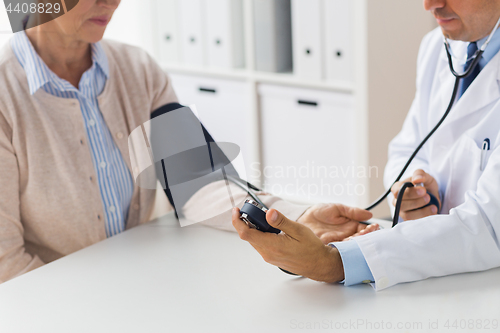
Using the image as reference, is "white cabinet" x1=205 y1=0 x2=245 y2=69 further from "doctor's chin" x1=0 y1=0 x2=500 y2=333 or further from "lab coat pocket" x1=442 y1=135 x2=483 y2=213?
"lab coat pocket" x1=442 y1=135 x2=483 y2=213

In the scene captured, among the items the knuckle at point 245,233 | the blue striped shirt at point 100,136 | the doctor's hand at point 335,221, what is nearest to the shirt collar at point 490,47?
the doctor's hand at point 335,221

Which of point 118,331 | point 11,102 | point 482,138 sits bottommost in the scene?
point 118,331

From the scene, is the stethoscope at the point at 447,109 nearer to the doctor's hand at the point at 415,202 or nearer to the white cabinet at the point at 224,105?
the doctor's hand at the point at 415,202

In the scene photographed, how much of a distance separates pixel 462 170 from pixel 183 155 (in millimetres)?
607

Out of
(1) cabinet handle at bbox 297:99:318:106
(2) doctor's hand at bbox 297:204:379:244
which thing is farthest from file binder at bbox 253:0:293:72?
(2) doctor's hand at bbox 297:204:379:244

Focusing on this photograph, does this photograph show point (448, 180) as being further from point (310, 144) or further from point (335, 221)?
point (310, 144)

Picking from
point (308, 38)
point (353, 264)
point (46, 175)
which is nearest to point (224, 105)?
point (308, 38)

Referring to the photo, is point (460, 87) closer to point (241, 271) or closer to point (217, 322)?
point (241, 271)

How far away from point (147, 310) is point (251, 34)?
1674 millimetres

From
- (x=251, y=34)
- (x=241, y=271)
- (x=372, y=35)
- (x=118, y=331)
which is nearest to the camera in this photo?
(x=118, y=331)

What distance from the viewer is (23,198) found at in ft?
3.56

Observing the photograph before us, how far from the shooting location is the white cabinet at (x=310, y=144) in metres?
2.16

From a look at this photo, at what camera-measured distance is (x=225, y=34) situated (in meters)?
2.32

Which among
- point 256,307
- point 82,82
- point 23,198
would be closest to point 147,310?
point 256,307
